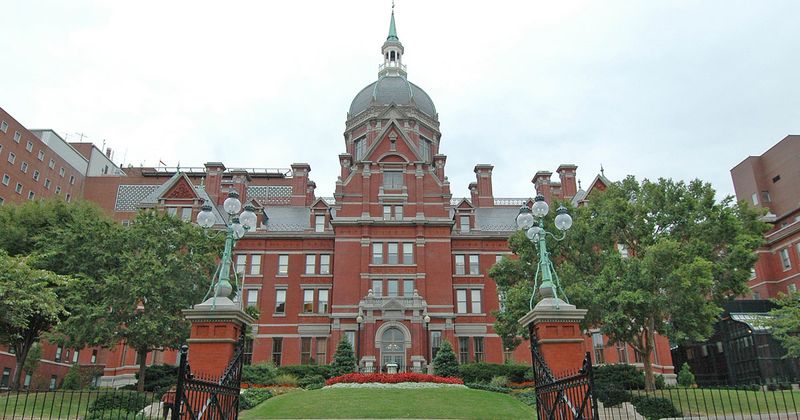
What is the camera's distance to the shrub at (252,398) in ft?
84.5

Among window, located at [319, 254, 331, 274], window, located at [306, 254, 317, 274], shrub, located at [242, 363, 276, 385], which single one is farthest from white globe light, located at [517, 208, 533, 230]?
window, located at [306, 254, 317, 274]

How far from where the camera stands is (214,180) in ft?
188

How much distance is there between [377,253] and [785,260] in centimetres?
3863

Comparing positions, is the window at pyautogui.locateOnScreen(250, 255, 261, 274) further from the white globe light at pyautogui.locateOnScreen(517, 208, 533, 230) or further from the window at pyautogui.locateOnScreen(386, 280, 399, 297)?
the white globe light at pyautogui.locateOnScreen(517, 208, 533, 230)

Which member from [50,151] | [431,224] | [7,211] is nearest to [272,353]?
[431,224]

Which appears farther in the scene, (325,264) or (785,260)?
(785,260)

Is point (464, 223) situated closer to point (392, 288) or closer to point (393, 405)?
point (392, 288)

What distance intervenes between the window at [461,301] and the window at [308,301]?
39.8ft

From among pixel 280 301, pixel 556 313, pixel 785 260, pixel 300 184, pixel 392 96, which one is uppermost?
pixel 392 96

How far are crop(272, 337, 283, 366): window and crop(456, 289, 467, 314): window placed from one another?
48.4ft

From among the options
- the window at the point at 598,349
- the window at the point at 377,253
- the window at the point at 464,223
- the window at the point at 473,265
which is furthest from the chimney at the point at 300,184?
the window at the point at 598,349

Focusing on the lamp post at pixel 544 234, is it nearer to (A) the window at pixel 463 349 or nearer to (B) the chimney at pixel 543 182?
(A) the window at pixel 463 349

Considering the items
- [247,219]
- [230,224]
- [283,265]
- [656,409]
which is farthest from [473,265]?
[230,224]

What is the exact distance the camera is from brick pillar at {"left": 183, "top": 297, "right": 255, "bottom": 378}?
12.1 m
